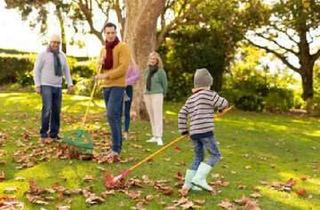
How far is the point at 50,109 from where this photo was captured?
11023 mm

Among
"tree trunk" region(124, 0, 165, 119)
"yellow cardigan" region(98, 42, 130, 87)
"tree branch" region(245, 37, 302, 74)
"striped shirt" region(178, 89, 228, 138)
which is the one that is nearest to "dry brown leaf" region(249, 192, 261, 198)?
"striped shirt" region(178, 89, 228, 138)

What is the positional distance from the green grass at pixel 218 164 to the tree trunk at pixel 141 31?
3.47 ft

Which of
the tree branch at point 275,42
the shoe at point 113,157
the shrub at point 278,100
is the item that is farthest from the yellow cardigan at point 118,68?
the tree branch at point 275,42

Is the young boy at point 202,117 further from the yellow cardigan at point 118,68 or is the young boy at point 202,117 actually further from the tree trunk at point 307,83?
the tree trunk at point 307,83

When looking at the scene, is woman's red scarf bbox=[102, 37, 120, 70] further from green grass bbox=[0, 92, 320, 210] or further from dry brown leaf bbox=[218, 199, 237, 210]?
dry brown leaf bbox=[218, 199, 237, 210]

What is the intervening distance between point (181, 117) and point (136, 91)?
30.5 ft

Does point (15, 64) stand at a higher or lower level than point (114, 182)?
higher

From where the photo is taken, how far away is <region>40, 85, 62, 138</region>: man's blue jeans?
10820 millimetres

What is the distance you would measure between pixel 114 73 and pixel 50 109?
7.42ft

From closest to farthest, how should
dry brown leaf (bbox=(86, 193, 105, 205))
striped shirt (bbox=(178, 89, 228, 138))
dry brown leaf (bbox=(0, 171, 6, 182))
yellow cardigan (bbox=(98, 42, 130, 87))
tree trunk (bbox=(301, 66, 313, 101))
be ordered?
1. dry brown leaf (bbox=(86, 193, 105, 205))
2. striped shirt (bbox=(178, 89, 228, 138))
3. dry brown leaf (bbox=(0, 171, 6, 182))
4. yellow cardigan (bbox=(98, 42, 130, 87))
5. tree trunk (bbox=(301, 66, 313, 101))

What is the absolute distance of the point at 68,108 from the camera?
21.0 m

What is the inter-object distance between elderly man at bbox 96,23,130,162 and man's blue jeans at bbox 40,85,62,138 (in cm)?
176

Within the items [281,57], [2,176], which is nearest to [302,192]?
[2,176]

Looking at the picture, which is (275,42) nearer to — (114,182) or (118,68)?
(118,68)
